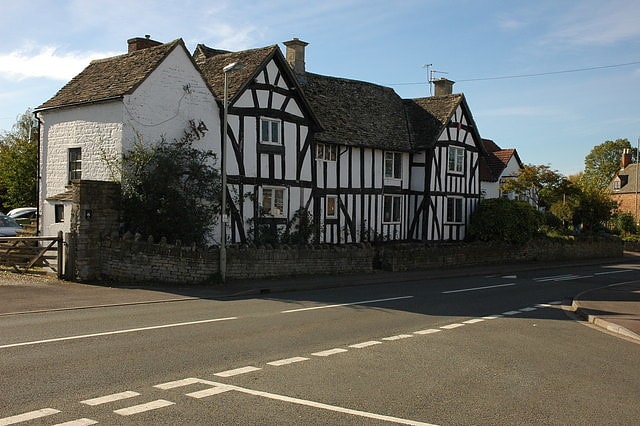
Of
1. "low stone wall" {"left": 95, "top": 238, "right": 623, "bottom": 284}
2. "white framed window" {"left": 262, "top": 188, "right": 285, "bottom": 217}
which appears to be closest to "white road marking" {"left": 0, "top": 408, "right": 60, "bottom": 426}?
"low stone wall" {"left": 95, "top": 238, "right": 623, "bottom": 284}

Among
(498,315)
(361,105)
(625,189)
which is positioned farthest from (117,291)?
(625,189)

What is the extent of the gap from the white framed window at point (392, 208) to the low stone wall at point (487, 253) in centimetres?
192

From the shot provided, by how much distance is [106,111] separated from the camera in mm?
22594

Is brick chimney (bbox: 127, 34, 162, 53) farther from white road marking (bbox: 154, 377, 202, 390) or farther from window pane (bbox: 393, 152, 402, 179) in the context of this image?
white road marking (bbox: 154, 377, 202, 390)

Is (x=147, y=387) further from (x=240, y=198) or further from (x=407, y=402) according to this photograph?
(x=240, y=198)

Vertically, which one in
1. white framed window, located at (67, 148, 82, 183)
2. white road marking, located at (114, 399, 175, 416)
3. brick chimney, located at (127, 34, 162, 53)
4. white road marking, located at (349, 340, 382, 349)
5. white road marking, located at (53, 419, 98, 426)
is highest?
brick chimney, located at (127, 34, 162, 53)

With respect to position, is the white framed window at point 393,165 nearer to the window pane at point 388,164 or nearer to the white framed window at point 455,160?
the window pane at point 388,164

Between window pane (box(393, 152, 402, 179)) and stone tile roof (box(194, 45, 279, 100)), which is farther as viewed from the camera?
window pane (box(393, 152, 402, 179))

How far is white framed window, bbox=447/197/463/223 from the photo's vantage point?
36656 mm

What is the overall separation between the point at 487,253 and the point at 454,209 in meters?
3.42

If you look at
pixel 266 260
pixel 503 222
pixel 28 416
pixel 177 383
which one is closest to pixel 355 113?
pixel 503 222

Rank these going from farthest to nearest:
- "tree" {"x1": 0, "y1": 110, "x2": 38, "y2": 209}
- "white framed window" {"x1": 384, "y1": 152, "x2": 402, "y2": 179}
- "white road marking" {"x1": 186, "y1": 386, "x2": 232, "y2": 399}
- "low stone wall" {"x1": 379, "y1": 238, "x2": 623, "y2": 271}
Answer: "tree" {"x1": 0, "y1": 110, "x2": 38, "y2": 209}
"white framed window" {"x1": 384, "y1": 152, "x2": 402, "y2": 179}
"low stone wall" {"x1": 379, "y1": 238, "x2": 623, "y2": 271}
"white road marking" {"x1": 186, "y1": 386, "x2": 232, "y2": 399}

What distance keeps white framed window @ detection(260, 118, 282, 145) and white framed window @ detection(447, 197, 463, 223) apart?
13440mm

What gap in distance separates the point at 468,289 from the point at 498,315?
661 centimetres
